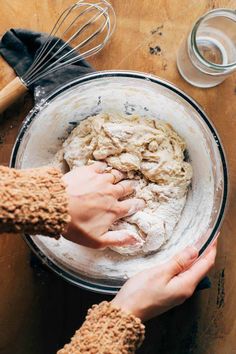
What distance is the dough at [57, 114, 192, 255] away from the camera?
92cm

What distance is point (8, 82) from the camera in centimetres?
98

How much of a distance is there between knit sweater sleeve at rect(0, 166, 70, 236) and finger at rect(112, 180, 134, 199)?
0.55 feet

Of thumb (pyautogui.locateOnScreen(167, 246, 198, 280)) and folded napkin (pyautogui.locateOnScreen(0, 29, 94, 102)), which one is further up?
folded napkin (pyautogui.locateOnScreen(0, 29, 94, 102))

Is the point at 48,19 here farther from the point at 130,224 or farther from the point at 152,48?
the point at 130,224

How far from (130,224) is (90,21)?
40cm

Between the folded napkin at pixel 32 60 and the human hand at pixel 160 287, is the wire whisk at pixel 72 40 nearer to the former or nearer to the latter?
the folded napkin at pixel 32 60

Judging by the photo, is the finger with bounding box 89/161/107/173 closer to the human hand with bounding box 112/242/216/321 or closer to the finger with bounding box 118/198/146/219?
the finger with bounding box 118/198/146/219

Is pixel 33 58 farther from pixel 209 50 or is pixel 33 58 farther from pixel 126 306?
pixel 126 306

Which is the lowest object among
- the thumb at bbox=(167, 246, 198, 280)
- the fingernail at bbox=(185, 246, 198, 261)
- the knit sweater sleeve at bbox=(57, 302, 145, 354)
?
the knit sweater sleeve at bbox=(57, 302, 145, 354)

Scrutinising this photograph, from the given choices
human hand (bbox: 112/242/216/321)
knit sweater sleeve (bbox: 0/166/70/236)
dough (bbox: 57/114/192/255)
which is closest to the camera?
knit sweater sleeve (bbox: 0/166/70/236)

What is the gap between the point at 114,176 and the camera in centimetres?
92

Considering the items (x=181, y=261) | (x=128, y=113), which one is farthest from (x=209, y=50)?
Answer: (x=181, y=261)

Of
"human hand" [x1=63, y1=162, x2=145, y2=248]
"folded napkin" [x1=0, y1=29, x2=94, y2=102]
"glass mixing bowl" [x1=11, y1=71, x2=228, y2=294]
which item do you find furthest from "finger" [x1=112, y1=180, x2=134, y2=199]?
"folded napkin" [x1=0, y1=29, x2=94, y2=102]

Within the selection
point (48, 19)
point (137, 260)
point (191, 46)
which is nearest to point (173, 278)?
point (137, 260)
